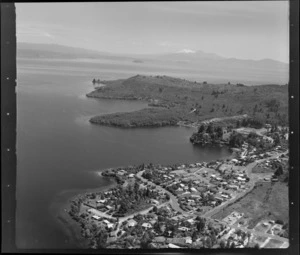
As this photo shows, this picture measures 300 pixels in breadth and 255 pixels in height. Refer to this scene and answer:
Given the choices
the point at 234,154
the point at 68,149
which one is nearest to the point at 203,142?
the point at 234,154

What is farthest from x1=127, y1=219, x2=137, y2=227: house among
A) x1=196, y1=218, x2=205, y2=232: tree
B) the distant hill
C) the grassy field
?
the distant hill

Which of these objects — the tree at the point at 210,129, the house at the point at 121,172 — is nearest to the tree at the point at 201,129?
the tree at the point at 210,129

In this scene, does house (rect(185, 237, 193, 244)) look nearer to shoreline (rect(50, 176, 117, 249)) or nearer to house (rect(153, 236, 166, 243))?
house (rect(153, 236, 166, 243))

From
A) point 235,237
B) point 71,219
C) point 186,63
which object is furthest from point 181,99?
point 71,219

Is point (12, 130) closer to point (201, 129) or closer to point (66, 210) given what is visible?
point (66, 210)

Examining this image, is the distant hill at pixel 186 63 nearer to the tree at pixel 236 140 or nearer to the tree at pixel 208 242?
the tree at pixel 236 140

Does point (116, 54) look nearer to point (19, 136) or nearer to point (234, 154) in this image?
point (19, 136)
